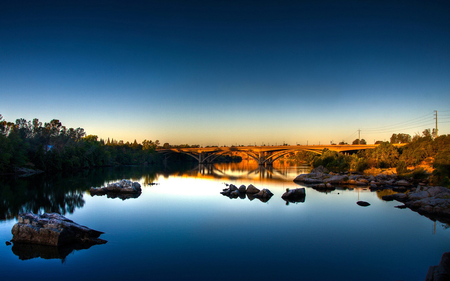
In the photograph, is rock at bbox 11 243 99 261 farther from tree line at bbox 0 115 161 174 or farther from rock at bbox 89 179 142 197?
tree line at bbox 0 115 161 174

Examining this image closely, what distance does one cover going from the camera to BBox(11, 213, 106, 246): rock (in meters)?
11.6

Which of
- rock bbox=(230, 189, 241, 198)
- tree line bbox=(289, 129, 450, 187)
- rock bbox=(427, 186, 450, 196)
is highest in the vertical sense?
tree line bbox=(289, 129, 450, 187)

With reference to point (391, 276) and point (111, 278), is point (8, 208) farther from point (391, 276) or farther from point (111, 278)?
point (391, 276)

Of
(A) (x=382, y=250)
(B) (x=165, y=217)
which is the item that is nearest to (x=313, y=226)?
(A) (x=382, y=250)

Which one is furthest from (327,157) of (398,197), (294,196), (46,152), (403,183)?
(46,152)

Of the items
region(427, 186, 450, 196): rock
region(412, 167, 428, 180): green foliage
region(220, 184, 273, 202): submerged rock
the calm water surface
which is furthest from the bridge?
region(220, 184, 273, 202): submerged rock

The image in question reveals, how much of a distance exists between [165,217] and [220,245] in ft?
22.4

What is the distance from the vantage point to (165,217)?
59.6 ft

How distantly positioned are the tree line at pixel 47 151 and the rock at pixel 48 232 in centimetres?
4110

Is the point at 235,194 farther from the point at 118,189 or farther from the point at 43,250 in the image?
the point at 43,250

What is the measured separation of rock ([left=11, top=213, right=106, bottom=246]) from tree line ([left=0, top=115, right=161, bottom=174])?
4110cm

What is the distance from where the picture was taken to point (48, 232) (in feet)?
38.4

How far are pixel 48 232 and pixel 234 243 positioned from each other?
29.4 feet

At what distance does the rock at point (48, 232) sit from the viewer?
11.6 meters
